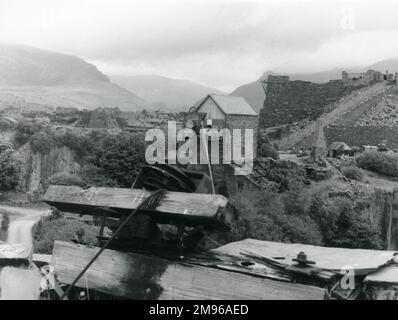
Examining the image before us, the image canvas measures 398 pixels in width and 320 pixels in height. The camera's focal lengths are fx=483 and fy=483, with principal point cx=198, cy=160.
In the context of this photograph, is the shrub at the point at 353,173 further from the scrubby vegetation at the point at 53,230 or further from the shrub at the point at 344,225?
the scrubby vegetation at the point at 53,230

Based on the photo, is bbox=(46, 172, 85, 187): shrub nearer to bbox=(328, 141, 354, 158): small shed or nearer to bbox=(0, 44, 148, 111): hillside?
bbox=(328, 141, 354, 158): small shed

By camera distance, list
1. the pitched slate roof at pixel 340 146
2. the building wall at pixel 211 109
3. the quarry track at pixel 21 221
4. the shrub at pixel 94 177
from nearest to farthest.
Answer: the quarry track at pixel 21 221 < the shrub at pixel 94 177 < the pitched slate roof at pixel 340 146 < the building wall at pixel 211 109

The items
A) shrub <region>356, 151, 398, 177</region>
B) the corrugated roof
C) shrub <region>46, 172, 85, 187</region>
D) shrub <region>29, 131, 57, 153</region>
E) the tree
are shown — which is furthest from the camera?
the corrugated roof

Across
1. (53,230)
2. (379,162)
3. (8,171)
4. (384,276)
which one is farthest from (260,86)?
(384,276)

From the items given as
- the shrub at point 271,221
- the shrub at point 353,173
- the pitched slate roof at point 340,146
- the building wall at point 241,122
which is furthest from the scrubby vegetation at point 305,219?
the pitched slate roof at point 340,146

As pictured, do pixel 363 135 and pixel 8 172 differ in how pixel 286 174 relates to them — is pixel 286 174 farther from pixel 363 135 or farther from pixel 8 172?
pixel 8 172

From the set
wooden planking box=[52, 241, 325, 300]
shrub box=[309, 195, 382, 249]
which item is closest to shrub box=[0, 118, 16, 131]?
shrub box=[309, 195, 382, 249]
